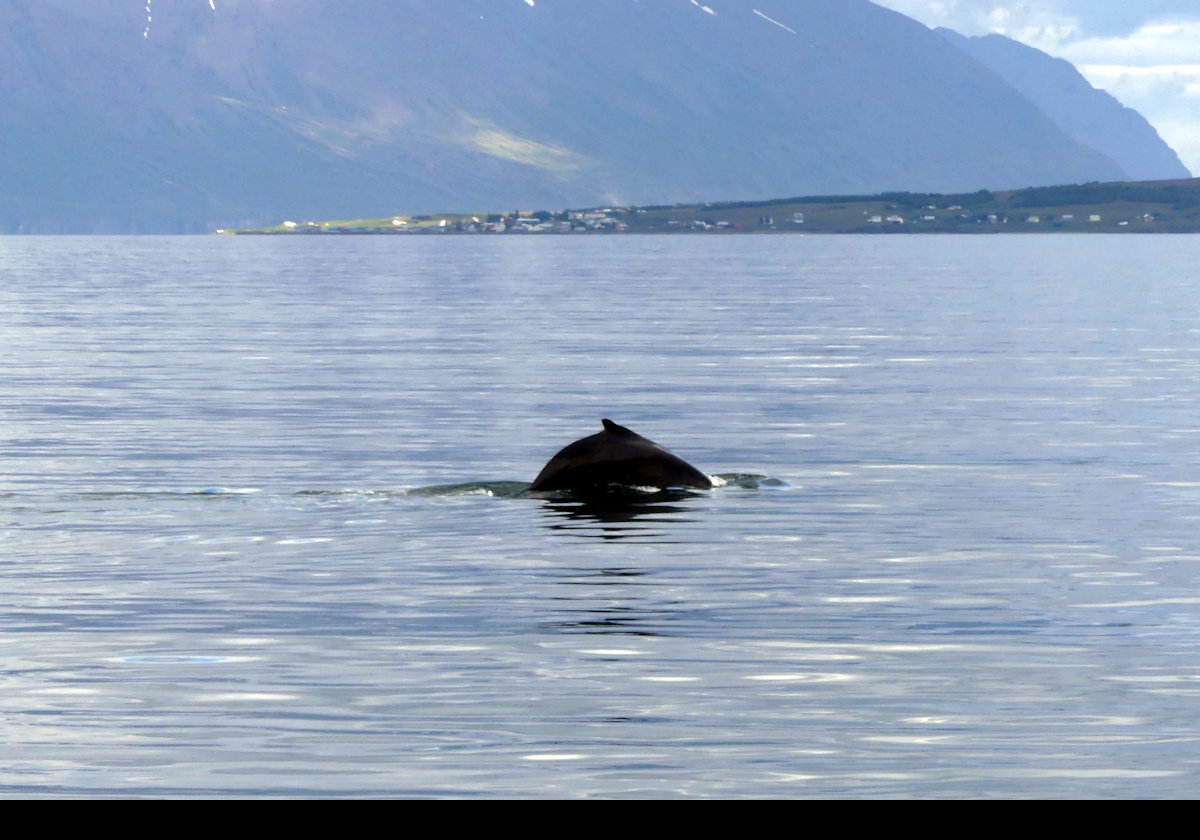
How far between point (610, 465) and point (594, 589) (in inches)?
342

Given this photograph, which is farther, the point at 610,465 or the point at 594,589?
the point at 610,465

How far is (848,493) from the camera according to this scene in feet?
101

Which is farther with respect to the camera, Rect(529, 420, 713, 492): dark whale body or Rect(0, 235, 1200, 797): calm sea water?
Rect(529, 420, 713, 492): dark whale body

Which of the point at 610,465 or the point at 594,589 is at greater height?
the point at 610,465

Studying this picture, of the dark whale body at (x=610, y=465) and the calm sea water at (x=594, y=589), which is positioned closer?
the calm sea water at (x=594, y=589)

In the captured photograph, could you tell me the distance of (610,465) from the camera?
29.9 m

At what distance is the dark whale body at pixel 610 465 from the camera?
2972 centimetres

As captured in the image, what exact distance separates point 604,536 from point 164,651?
867 cm

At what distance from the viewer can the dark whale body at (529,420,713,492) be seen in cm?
2972

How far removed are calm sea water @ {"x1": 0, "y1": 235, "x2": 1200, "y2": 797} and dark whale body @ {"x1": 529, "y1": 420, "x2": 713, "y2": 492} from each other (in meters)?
0.89

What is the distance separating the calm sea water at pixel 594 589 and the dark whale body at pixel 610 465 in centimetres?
89

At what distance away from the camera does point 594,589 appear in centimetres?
2125
